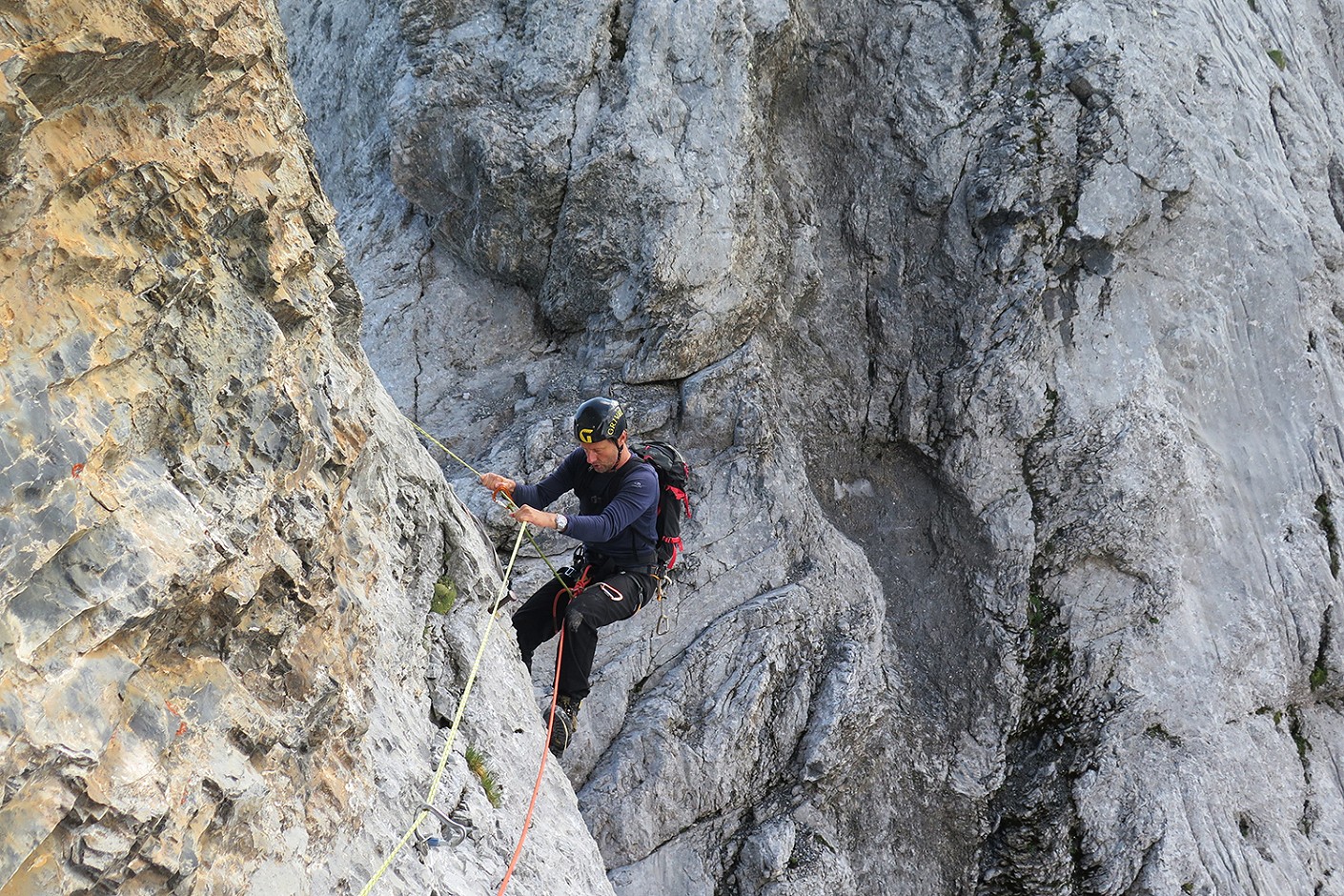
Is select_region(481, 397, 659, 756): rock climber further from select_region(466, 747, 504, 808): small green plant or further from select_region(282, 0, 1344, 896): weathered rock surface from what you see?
select_region(466, 747, 504, 808): small green plant

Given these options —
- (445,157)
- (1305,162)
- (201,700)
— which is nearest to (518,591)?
(445,157)

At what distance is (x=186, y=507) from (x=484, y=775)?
3194mm

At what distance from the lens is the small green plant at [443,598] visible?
7508 mm

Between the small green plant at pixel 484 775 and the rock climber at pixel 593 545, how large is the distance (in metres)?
2.13

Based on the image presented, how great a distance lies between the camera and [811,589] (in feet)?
40.9

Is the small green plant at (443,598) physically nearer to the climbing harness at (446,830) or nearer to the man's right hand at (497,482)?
the man's right hand at (497,482)

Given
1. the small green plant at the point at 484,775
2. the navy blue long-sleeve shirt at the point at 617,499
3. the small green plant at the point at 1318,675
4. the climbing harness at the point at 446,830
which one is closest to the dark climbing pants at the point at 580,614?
the navy blue long-sleeve shirt at the point at 617,499

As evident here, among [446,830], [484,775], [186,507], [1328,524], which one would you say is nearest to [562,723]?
[484,775]

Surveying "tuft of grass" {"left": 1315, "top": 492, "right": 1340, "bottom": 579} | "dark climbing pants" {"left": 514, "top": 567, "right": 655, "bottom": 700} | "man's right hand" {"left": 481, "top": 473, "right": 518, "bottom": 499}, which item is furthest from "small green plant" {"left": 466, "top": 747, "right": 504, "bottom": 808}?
"tuft of grass" {"left": 1315, "top": 492, "right": 1340, "bottom": 579}

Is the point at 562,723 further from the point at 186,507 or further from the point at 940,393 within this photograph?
the point at 940,393

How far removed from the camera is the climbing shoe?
9281 millimetres

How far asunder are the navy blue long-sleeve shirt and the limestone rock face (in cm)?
267

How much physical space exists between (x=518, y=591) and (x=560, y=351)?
3.40 metres

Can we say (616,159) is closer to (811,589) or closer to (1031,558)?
(811,589)
